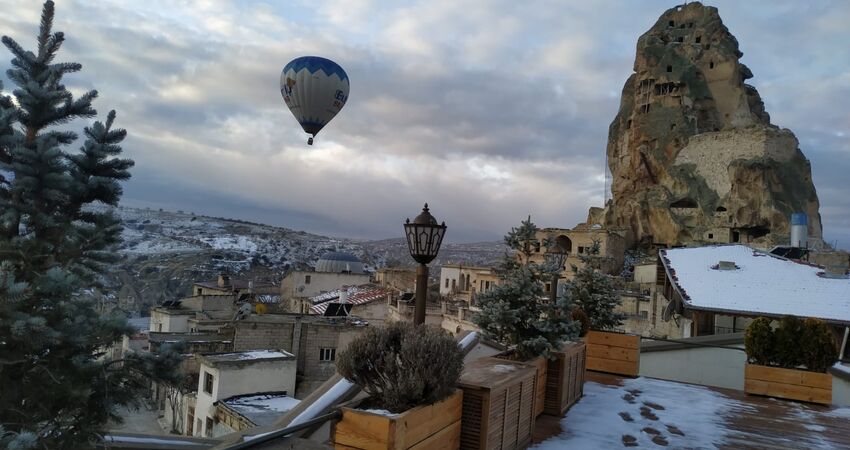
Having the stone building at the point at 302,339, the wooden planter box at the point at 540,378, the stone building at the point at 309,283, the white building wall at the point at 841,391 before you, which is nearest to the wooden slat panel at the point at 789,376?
the white building wall at the point at 841,391

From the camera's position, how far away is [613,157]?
220 ft

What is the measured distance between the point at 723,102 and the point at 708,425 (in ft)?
230

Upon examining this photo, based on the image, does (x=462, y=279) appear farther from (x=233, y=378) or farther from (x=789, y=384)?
(x=789, y=384)

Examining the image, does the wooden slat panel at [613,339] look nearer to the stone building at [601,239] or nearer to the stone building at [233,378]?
the stone building at [233,378]

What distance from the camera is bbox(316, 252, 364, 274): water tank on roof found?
52.3 metres

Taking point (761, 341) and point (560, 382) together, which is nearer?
point (560, 382)

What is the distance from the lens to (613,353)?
32.6 feet

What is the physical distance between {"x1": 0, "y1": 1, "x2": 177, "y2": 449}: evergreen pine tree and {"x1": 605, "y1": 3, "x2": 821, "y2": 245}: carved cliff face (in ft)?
184

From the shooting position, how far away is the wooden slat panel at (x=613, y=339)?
9797 millimetres

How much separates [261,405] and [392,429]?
45.3ft

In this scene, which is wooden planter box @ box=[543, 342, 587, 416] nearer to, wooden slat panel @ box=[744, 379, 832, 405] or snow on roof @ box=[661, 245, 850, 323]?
wooden slat panel @ box=[744, 379, 832, 405]

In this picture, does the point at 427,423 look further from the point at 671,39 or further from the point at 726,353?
the point at 671,39

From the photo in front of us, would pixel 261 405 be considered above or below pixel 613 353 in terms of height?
below

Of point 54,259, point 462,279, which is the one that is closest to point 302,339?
point 54,259
